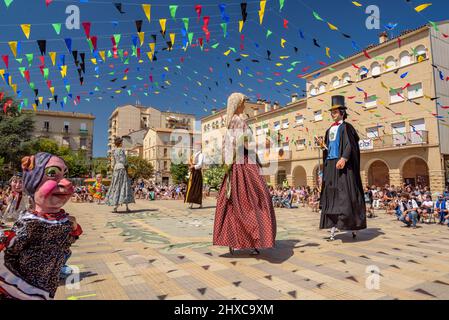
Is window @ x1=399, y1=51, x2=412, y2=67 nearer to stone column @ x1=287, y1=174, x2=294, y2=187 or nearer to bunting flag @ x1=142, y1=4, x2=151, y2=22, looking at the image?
stone column @ x1=287, y1=174, x2=294, y2=187

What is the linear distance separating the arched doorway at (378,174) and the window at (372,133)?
2.78 m

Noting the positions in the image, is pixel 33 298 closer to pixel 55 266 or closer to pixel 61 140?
pixel 55 266

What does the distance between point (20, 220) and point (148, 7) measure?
6.22 meters

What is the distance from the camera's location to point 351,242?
506 centimetres

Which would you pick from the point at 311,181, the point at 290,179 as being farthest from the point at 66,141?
the point at 311,181

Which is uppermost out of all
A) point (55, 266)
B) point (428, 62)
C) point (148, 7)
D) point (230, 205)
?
point (428, 62)

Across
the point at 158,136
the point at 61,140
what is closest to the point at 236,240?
the point at 158,136

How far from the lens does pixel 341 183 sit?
205 inches

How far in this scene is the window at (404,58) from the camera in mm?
22375

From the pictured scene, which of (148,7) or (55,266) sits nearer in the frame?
(55,266)

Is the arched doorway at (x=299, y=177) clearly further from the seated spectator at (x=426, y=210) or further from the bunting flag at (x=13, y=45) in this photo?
the bunting flag at (x=13, y=45)

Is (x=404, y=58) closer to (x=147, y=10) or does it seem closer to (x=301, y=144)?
(x=301, y=144)

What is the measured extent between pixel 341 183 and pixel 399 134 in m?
20.6
